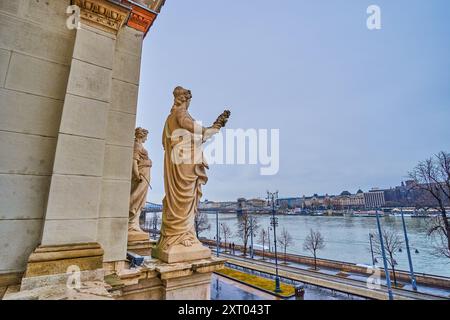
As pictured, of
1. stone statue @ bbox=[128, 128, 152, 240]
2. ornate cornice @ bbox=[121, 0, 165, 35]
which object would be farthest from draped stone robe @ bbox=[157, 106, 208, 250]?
ornate cornice @ bbox=[121, 0, 165, 35]

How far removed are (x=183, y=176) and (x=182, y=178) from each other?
0.04 m

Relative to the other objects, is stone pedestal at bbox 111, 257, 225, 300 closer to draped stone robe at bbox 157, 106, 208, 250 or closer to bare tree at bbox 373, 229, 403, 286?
draped stone robe at bbox 157, 106, 208, 250

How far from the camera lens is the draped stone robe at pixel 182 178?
12.6 ft

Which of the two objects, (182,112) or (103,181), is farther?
(182,112)

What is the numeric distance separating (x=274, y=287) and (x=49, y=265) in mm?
17397

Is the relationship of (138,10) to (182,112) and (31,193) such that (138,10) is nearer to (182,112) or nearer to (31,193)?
(182,112)

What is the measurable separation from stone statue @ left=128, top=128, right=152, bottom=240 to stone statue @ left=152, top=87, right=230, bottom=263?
1337 mm

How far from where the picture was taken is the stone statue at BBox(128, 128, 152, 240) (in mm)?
5102

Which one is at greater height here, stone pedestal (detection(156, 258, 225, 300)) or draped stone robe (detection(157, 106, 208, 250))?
draped stone robe (detection(157, 106, 208, 250))

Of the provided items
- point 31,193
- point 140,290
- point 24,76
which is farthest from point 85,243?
point 24,76

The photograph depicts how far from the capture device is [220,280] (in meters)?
18.2

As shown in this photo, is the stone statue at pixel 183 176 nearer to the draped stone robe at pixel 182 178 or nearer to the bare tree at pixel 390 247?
→ the draped stone robe at pixel 182 178

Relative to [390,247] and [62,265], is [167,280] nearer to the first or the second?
[62,265]

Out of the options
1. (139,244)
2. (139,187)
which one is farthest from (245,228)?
(139,187)
